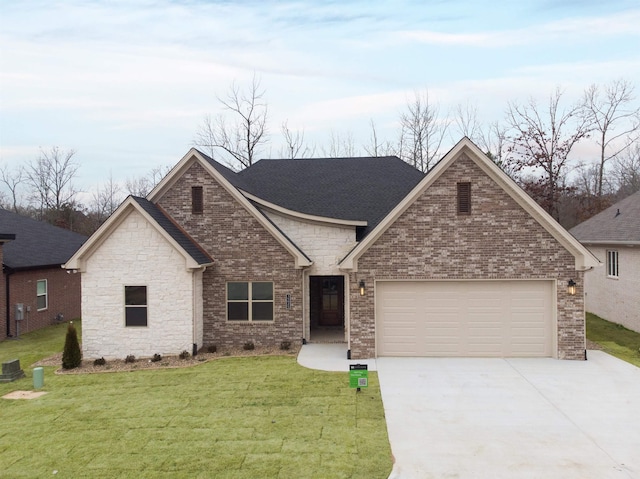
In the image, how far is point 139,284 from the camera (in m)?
13.5

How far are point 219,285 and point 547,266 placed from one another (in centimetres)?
997

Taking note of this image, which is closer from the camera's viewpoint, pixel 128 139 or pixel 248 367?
pixel 248 367

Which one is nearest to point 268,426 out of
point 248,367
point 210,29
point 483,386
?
point 248,367

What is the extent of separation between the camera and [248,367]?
40.1ft

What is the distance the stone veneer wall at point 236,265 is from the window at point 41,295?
9.13 meters

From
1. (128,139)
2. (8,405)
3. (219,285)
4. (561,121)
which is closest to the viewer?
(8,405)

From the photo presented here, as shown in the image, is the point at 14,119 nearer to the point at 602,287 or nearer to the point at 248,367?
the point at 248,367

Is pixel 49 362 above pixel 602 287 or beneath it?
beneath

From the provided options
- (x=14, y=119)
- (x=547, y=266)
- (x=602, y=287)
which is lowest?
(x=602, y=287)

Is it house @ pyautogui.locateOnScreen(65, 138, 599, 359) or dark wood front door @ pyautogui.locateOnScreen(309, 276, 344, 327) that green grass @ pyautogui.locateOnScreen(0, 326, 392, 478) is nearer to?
house @ pyautogui.locateOnScreen(65, 138, 599, 359)

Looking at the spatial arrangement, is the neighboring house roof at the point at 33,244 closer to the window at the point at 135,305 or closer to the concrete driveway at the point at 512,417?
the window at the point at 135,305

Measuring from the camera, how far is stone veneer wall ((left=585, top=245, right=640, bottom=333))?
16.7 meters

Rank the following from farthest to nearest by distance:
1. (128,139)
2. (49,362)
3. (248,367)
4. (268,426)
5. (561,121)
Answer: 1. (128,139)
2. (561,121)
3. (49,362)
4. (248,367)
5. (268,426)

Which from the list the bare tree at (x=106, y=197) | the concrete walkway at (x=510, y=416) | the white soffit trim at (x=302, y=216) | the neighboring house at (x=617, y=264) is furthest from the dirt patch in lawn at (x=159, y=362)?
the bare tree at (x=106, y=197)
